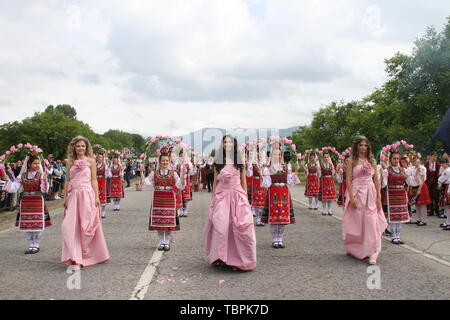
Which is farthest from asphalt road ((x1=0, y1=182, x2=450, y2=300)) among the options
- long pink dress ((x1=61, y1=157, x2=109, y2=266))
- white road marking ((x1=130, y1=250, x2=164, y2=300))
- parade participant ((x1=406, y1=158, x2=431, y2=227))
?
parade participant ((x1=406, y1=158, x2=431, y2=227))

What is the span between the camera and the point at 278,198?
888cm

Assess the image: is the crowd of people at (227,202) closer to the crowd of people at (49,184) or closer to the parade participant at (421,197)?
the parade participant at (421,197)

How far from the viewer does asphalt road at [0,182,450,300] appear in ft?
17.7

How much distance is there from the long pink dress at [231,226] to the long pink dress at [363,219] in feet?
6.46

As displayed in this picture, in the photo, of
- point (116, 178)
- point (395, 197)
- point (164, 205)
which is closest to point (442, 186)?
point (395, 197)

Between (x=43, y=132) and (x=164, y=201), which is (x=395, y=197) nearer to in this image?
(x=164, y=201)

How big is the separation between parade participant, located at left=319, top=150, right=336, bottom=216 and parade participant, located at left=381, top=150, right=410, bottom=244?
5.18 metres

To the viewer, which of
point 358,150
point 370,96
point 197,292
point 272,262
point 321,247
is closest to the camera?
point 197,292

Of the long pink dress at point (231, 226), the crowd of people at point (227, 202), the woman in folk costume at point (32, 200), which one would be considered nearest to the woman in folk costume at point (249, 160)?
the crowd of people at point (227, 202)

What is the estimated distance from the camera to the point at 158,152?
8.85 metres

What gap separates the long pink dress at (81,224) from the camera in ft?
22.5

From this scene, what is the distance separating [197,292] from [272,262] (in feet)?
6.76
